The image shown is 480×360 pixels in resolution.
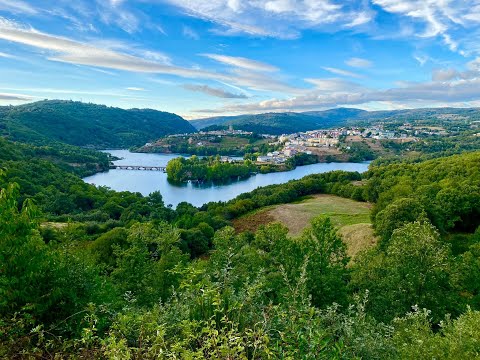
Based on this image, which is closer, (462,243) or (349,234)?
(462,243)

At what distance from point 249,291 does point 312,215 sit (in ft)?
138

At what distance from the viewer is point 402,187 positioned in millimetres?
39875

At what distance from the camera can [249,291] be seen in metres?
5.00

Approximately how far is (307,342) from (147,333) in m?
2.46

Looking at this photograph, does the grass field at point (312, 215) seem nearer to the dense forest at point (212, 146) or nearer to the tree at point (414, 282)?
the tree at point (414, 282)

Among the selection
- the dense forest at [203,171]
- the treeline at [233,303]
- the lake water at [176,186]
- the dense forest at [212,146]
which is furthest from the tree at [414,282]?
the dense forest at [212,146]

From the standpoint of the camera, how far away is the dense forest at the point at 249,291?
4.31 meters

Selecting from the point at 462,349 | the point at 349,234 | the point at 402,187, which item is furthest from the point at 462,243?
the point at 462,349

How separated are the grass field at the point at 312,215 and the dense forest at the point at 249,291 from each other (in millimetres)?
4934

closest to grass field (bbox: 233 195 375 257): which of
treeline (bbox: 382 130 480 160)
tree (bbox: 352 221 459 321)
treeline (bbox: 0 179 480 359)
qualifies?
tree (bbox: 352 221 459 321)

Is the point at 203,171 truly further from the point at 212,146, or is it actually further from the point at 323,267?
the point at 323,267

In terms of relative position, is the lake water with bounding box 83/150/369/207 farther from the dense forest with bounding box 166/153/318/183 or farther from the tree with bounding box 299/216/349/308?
the tree with bounding box 299/216/349/308

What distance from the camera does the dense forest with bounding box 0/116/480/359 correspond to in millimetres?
4309

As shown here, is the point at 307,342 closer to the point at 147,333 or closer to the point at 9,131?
the point at 147,333
